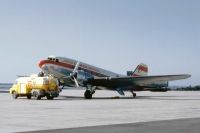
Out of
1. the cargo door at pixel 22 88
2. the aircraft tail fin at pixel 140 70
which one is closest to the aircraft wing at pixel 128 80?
the aircraft tail fin at pixel 140 70

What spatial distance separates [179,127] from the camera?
16.8 metres

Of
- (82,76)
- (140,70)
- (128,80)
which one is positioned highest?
(140,70)

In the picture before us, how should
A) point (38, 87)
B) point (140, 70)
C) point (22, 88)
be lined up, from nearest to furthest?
1. point (38, 87)
2. point (22, 88)
3. point (140, 70)

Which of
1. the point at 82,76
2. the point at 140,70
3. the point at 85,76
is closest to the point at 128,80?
the point at 85,76

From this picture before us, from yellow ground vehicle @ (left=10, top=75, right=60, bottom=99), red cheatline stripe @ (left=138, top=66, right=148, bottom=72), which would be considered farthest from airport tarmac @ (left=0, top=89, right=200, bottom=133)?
red cheatline stripe @ (left=138, top=66, right=148, bottom=72)

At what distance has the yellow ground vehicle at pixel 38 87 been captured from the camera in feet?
149

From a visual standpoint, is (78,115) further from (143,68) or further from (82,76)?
(143,68)

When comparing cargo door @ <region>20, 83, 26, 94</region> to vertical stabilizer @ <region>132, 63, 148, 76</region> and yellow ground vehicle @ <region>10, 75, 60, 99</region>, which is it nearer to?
yellow ground vehicle @ <region>10, 75, 60, 99</region>

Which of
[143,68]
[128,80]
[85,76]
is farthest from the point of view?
[143,68]

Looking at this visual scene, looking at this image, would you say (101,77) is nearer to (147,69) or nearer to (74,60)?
(74,60)

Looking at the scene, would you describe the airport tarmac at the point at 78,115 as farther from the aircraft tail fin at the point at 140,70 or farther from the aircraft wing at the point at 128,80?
the aircraft tail fin at the point at 140,70

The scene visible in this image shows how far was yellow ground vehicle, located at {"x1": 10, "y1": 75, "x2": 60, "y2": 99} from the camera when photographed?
4547 cm

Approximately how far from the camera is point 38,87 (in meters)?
45.7

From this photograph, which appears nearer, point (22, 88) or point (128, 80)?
point (22, 88)
